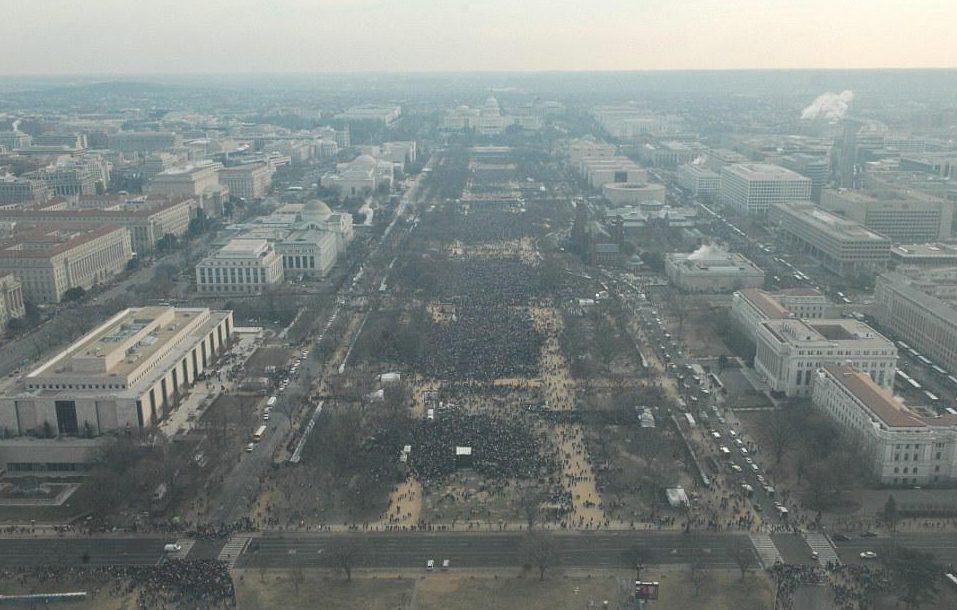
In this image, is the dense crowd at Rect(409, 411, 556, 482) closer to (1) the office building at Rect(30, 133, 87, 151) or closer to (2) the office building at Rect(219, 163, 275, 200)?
(2) the office building at Rect(219, 163, 275, 200)

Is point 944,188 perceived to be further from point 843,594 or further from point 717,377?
point 843,594

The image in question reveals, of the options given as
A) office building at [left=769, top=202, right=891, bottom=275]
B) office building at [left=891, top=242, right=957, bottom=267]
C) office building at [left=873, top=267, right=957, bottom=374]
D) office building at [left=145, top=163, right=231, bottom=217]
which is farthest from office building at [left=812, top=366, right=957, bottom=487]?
office building at [left=145, top=163, right=231, bottom=217]

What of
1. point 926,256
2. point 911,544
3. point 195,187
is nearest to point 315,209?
point 195,187

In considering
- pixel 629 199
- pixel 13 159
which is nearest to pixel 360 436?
pixel 629 199

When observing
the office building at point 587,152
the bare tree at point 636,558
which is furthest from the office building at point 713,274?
the office building at point 587,152

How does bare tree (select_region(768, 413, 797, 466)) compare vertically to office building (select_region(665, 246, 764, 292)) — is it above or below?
below

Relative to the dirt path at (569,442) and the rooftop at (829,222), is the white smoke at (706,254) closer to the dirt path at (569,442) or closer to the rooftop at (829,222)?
the rooftop at (829,222)
